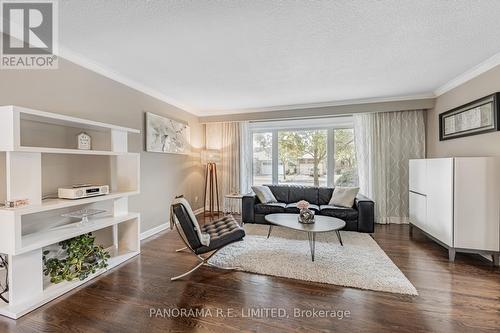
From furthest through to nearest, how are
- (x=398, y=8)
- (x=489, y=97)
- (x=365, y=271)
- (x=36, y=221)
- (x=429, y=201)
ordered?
1. (x=429, y=201)
2. (x=489, y=97)
3. (x=365, y=271)
4. (x=36, y=221)
5. (x=398, y=8)

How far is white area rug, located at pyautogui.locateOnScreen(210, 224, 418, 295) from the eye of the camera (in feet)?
7.75

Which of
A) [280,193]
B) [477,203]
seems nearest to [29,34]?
[280,193]

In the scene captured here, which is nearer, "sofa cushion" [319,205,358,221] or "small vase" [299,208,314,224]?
"small vase" [299,208,314,224]

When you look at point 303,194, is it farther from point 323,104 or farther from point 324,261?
point 324,261

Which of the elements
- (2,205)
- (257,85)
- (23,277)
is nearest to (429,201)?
(257,85)

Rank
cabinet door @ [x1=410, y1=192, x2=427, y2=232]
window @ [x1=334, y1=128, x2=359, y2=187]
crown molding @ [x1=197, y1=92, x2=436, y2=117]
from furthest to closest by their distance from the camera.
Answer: window @ [x1=334, y1=128, x2=359, y2=187]
crown molding @ [x1=197, y1=92, x2=436, y2=117]
cabinet door @ [x1=410, y1=192, x2=427, y2=232]

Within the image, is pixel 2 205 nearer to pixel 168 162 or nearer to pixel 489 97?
pixel 168 162

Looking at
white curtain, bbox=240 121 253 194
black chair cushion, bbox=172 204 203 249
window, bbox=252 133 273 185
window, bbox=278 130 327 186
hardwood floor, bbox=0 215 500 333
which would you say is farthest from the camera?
window, bbox=252 133 273 185

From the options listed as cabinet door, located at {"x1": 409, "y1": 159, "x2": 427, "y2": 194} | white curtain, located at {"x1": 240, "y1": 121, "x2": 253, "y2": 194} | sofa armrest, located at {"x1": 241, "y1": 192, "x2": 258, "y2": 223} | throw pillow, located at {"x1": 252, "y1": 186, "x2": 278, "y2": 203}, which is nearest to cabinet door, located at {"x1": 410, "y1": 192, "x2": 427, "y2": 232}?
cabinet door, located at {"x1": 409, "y1": 159, "x2": 427, "y2": 194}

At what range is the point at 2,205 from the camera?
79.0 inches

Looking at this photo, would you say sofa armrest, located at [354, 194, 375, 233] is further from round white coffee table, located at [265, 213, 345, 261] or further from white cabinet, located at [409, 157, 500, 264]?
white cabinet, located at [409, 157, 500, 264]

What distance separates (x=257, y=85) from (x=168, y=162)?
220cm

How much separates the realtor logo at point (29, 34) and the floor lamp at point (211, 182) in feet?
10.7

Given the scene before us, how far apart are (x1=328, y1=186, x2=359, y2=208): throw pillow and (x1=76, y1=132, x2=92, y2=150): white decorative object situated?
399 centimetres
